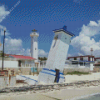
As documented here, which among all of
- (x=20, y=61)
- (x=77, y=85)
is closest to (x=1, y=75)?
(x=77, y=85)

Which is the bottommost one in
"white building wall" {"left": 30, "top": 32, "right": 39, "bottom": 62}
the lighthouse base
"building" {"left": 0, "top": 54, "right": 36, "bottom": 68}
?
the lighthouse base

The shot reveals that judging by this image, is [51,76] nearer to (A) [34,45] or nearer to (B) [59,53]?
(B) [59,53]

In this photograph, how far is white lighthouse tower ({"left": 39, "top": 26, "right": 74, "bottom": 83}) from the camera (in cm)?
1092

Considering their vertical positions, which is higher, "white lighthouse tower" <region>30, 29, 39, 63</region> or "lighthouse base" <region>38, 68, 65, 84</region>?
"white lighthouse tower" <region>30, 29, 39, 63</region>

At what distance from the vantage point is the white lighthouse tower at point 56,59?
10.9 metres

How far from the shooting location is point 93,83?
11.9m

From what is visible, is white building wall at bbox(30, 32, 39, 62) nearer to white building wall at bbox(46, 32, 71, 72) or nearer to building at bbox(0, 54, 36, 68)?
building at bbox(0, 54, 36, 68)

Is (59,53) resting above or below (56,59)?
above

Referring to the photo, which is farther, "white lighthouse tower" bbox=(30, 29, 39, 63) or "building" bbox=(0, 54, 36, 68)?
"white lighthouse tower" bbox=(30, 29, 39, 63)

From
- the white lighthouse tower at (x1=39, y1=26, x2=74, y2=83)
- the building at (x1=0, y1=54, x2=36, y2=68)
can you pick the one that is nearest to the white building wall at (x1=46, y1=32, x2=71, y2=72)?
the white lighthouse tower at (x1=39, y1=26, x2=74, y2=83)

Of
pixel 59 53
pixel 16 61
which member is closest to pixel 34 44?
pixel 16 61

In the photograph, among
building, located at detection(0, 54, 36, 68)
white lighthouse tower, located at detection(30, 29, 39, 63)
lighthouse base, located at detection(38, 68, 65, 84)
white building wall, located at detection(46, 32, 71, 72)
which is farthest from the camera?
white lighthouse tower, located at detection(30, 29, 39, 63)

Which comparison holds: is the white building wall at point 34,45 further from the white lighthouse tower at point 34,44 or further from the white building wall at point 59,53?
the white building wall at point 59,53

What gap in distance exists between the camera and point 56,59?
11.1 metres
